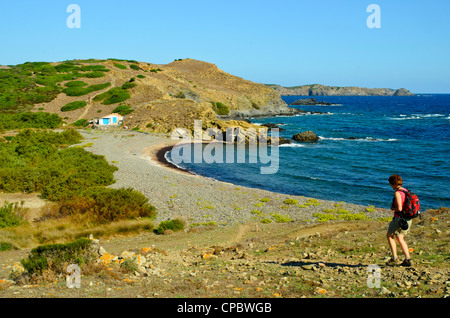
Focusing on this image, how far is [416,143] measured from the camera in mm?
56125

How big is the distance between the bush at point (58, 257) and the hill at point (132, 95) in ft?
161

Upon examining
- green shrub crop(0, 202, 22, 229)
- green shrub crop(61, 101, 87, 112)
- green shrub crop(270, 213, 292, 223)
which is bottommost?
green shrub crop(270, 213, 292, 223)

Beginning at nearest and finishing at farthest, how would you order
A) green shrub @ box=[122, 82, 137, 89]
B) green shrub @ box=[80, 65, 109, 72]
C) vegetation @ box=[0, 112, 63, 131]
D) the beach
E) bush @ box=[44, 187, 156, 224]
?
bush @ box=[44, 187, 156, 224] < the beach < vegetation @ box=[0, 112, 63, 131] < green shrub @ box=[122, 82, 137, 89] < green shrub @ box=[80, 65, 109, 72]

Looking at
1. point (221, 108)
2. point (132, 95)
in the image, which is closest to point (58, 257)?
point (132, 95)

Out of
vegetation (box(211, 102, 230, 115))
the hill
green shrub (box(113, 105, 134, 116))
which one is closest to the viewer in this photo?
the hill

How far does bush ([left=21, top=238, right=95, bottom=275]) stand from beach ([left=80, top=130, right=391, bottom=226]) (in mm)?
8352

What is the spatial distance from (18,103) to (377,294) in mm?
70922

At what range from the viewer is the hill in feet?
204

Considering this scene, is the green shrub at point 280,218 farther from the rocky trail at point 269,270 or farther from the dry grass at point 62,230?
the dry grass at point 62,230

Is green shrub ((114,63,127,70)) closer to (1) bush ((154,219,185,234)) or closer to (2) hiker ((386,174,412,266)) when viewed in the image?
(1) bush ((154,219,185,234))

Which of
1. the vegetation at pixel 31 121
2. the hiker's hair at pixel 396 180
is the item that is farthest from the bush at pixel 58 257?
the vegetation at pixel 31 121

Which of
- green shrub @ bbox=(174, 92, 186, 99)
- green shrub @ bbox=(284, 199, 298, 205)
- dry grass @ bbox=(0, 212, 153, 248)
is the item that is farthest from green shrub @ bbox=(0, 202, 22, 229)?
green shrub @ bbox=(174, 92, 186, 99)

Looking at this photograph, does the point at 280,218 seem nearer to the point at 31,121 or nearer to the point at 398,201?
the point at 398,201
